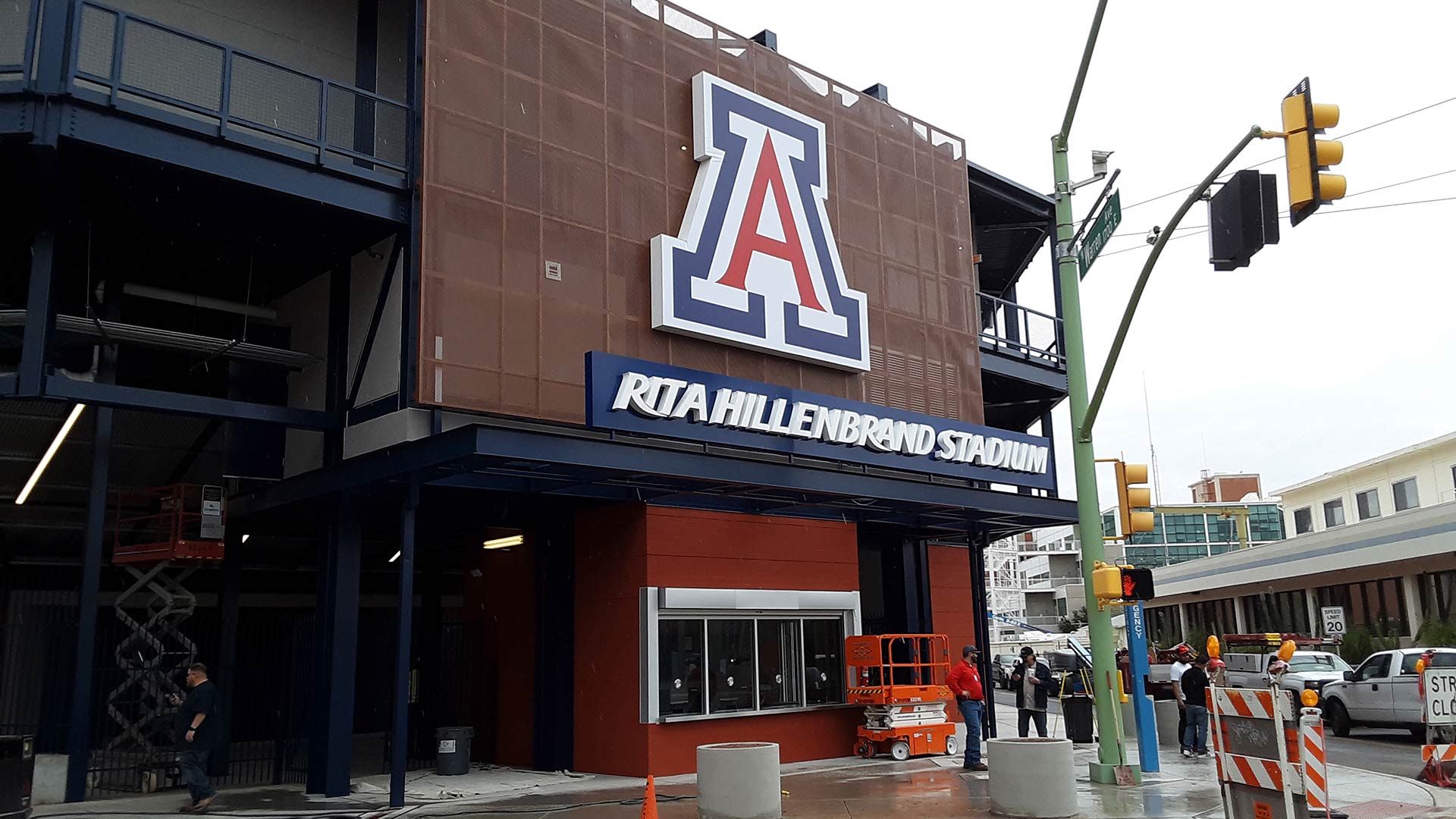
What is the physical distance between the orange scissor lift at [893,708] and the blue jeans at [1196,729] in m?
4.05

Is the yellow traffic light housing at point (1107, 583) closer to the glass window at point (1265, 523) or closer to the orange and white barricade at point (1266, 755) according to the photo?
the orange and white barricade at point (1266, 755)

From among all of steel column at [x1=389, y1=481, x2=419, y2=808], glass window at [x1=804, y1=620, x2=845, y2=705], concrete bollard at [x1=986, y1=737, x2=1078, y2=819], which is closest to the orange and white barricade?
concrete bollard at [x1=986, y1=737, x2=1078, y2=819]

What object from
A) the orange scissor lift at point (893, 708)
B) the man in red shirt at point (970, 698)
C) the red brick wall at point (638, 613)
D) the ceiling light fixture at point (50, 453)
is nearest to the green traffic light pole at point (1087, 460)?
the man in red shirt at point (970, 698)

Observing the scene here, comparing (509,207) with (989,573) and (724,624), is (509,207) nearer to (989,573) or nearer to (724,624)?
(724,624)

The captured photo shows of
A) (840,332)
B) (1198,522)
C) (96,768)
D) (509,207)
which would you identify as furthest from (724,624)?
(1198,522)

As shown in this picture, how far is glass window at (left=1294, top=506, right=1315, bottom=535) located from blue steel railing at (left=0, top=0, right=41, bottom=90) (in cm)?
6339

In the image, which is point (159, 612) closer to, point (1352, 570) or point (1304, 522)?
point (1352, 570)

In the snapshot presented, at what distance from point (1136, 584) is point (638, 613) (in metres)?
7.89

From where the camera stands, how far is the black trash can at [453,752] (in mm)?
19250

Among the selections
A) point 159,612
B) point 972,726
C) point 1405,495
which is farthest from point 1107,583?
point 1405,495

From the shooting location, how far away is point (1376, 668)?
81.8ft

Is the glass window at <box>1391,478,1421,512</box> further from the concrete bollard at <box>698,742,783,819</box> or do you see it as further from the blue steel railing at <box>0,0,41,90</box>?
the blue steel railing at <box>0,0,41,90</box>

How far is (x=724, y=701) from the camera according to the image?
19906mm

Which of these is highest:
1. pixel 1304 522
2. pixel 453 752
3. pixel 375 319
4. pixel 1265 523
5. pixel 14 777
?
pixel 1265 523
